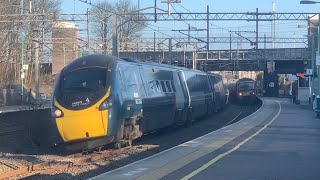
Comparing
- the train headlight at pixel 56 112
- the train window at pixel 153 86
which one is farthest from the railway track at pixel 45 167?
the train window at pixel 153 86

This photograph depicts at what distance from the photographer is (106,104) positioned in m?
19.0

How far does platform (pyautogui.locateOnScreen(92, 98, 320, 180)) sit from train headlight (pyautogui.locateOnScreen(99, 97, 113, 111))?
2.27 m

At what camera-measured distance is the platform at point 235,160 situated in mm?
13383

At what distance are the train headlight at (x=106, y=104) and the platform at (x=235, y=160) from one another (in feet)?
7.43

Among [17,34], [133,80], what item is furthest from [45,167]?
[17,34]

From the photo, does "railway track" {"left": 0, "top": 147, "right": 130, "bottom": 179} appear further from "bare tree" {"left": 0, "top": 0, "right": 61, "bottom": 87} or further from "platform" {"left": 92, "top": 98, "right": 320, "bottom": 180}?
"bare tree" {"left": 0, "top": 0, "right": 61, "bottom": 87}

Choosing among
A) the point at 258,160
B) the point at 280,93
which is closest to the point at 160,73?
the point at 258,160

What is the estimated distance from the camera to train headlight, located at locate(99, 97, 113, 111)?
1886 cm

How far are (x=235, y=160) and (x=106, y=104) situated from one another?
476 centimetres

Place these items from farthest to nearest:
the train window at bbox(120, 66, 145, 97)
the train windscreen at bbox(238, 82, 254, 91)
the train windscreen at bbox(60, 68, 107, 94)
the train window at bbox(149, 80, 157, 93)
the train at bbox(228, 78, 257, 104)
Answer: the train windscreen at bbox(238, 82, 254, 91) → the train at bbox(228, 78, 257, 104) → the train window at bbox(149, 80, 157, 93) → the train window at bbox(120, 66, 145, 97) → the train windscreen at bbox(60, 68, 107, 94)

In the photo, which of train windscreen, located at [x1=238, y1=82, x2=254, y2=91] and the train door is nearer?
the train door

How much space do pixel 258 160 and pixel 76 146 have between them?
6047 mm

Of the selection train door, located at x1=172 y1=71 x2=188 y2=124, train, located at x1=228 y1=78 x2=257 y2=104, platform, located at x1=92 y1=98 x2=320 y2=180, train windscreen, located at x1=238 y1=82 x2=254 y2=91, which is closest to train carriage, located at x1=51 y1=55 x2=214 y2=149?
platform, located at x1=92 y1=98 x2=320 y2=180

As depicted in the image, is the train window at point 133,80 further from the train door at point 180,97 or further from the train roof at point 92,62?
the train door at point 180,97
